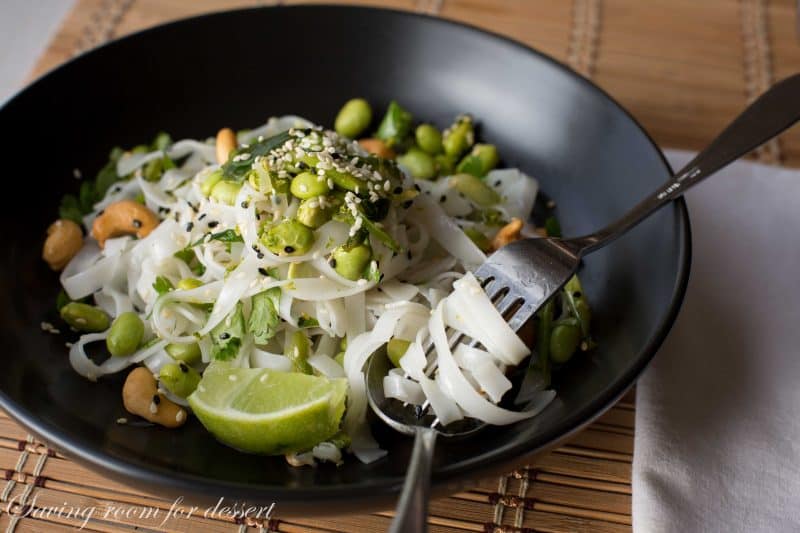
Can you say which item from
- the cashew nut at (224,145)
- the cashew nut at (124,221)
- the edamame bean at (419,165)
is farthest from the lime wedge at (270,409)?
the edamame bean at (419,165)

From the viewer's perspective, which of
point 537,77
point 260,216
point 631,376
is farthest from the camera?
point 537,77

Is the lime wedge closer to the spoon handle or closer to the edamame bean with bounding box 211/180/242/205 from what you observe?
the spoon handle

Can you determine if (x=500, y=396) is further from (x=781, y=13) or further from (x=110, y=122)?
(x=781, y=13)

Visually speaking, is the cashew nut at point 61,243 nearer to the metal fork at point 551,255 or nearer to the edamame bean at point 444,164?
the metal fork at point 551,255

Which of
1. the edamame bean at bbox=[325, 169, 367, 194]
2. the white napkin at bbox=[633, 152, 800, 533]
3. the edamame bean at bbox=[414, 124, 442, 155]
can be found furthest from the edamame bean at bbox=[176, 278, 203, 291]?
the white napkin at bbox=[633, 152, 800, 533]

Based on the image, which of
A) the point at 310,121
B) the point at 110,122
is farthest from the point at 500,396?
the point at 110,122
